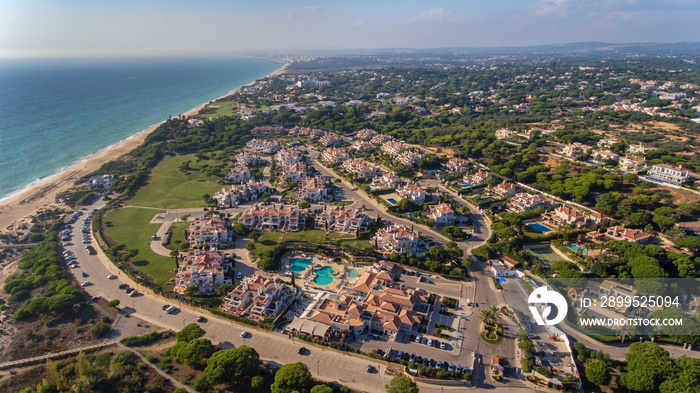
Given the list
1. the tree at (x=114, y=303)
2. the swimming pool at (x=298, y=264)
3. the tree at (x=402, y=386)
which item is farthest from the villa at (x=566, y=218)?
the tree at (x=114, y=303)

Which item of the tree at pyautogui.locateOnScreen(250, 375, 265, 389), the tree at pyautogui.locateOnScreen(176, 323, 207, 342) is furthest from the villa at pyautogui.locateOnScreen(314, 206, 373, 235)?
the tree at pyautogui.locateOnScreen(250, 375, 265, 389)

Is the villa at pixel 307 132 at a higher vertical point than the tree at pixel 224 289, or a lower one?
higher

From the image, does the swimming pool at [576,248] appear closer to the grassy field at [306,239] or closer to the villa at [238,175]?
the grassy field at [306,239]

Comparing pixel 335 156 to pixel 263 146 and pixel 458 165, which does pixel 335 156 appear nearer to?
pixel 263 146

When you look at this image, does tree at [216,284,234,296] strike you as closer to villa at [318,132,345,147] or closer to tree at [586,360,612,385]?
tree at [586,360,612,385]

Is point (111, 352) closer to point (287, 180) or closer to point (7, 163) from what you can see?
point (287, 180)

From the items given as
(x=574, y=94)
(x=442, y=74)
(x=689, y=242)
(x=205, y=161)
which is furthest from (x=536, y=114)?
(x=442, y=74)

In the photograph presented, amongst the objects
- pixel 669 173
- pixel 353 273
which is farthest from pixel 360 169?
pixel 669 173
